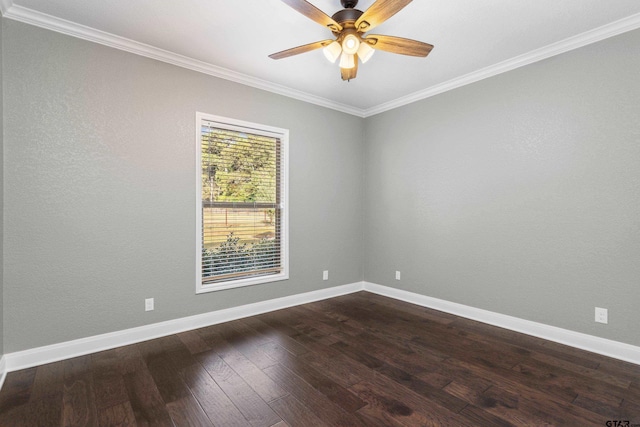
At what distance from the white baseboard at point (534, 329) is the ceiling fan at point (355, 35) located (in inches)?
109

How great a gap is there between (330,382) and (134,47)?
3312 mm

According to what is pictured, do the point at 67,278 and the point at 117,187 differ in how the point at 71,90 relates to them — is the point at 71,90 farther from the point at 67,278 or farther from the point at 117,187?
the point at 67,278

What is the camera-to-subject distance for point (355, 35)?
2.23 metres

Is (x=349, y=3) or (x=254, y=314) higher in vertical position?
(x=349, y=3)

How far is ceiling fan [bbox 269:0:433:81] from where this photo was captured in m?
1.94

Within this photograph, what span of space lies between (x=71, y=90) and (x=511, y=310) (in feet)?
15.1

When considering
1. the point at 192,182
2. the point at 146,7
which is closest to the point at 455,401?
the point at 192,182

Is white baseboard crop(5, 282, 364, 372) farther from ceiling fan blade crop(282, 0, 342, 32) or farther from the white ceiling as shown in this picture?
ceiling fan blade crop(282, 0, 342, 32)

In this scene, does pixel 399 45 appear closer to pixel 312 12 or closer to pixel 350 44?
pixel 350 44

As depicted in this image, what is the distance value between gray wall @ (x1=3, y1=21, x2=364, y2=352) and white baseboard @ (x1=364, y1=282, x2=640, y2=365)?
210 centimetres

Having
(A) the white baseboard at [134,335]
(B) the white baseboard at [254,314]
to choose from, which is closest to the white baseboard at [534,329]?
(B) the white baseboard at [254,314]

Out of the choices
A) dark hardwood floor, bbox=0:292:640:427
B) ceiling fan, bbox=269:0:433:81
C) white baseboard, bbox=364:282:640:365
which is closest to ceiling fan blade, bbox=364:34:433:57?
ceiling fan, bbox=269:0:433:81

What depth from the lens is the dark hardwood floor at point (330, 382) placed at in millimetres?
1846

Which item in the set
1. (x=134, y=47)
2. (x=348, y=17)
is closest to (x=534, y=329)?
(x=348, y=17)
